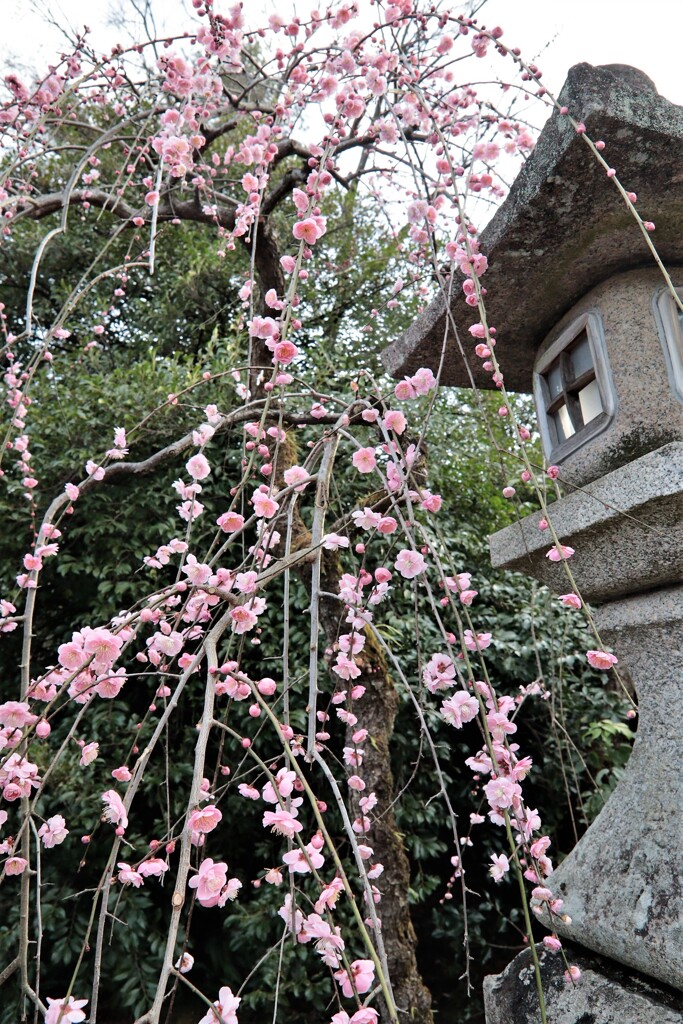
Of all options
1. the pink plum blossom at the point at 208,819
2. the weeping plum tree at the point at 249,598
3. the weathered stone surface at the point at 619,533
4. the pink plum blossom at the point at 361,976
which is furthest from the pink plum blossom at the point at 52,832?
the weathered stone surface at the point at 619,533

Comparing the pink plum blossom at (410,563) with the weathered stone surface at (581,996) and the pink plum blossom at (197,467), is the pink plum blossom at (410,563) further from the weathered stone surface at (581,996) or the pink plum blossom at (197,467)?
the weathered stone surface at (581,996)

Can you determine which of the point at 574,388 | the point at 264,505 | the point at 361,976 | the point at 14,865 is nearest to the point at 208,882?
the point at 361,976

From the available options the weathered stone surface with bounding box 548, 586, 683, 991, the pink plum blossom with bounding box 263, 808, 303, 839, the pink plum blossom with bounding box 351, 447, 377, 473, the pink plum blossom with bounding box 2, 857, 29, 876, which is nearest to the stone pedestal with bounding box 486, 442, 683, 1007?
the weathered stone surface with bounding box 548, 586, 683, 991

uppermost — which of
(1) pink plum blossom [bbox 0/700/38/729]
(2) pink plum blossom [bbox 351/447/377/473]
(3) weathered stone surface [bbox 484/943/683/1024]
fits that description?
(2) pink plum blossom [bbox 351/447/377/473]

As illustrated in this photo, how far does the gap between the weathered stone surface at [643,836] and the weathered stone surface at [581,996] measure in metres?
0.03

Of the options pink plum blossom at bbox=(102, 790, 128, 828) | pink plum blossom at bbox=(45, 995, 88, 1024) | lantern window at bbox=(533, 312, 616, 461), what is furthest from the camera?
lantern window at bbox=(533, 312, 616, 461)

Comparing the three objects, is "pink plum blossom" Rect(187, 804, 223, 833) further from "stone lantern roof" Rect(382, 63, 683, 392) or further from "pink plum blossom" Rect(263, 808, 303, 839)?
"stone lantern roof" Rect(382, 63, 683, 392)

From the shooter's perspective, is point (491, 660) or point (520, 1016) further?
point (491, 660)

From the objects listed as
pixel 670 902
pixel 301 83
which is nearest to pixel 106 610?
pixel 301 83

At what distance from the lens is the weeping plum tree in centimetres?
83

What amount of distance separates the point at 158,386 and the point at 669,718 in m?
2.20

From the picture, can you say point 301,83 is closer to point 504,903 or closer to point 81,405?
point 81,405

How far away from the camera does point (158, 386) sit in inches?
104

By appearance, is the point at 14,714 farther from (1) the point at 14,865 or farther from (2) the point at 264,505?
(2) the point at 264,505
